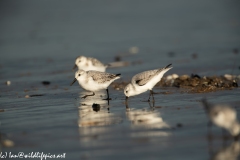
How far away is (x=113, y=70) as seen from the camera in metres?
14.5

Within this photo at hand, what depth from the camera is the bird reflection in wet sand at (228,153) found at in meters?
6.08

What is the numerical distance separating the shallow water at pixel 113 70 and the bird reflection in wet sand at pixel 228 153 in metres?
0.04

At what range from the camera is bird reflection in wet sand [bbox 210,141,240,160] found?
20.0 feet

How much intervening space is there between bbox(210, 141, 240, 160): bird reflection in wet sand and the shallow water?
0.13ft

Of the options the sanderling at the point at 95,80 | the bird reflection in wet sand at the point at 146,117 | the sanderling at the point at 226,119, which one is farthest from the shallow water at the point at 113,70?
the sanderling at the point at 95,80

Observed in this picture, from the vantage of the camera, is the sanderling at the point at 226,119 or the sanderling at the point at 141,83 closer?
the sanderling at the point at 226,119

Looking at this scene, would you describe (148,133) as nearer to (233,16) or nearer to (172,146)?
(172,146)

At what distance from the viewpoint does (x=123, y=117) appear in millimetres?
8555

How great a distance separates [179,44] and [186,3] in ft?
42.3

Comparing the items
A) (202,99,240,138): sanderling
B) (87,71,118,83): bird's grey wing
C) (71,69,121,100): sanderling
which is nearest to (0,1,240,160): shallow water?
(202,99,240,138): sanderling

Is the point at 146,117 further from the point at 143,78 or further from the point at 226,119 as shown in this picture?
the point at 226,119

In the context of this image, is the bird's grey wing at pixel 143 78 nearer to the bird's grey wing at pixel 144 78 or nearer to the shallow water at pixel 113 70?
the bird's grey wing at pixel 144 78

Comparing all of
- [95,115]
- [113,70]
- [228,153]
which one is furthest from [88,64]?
[228,153]

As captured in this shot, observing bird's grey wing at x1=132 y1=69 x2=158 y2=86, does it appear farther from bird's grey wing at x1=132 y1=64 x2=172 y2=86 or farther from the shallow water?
the shallow water
